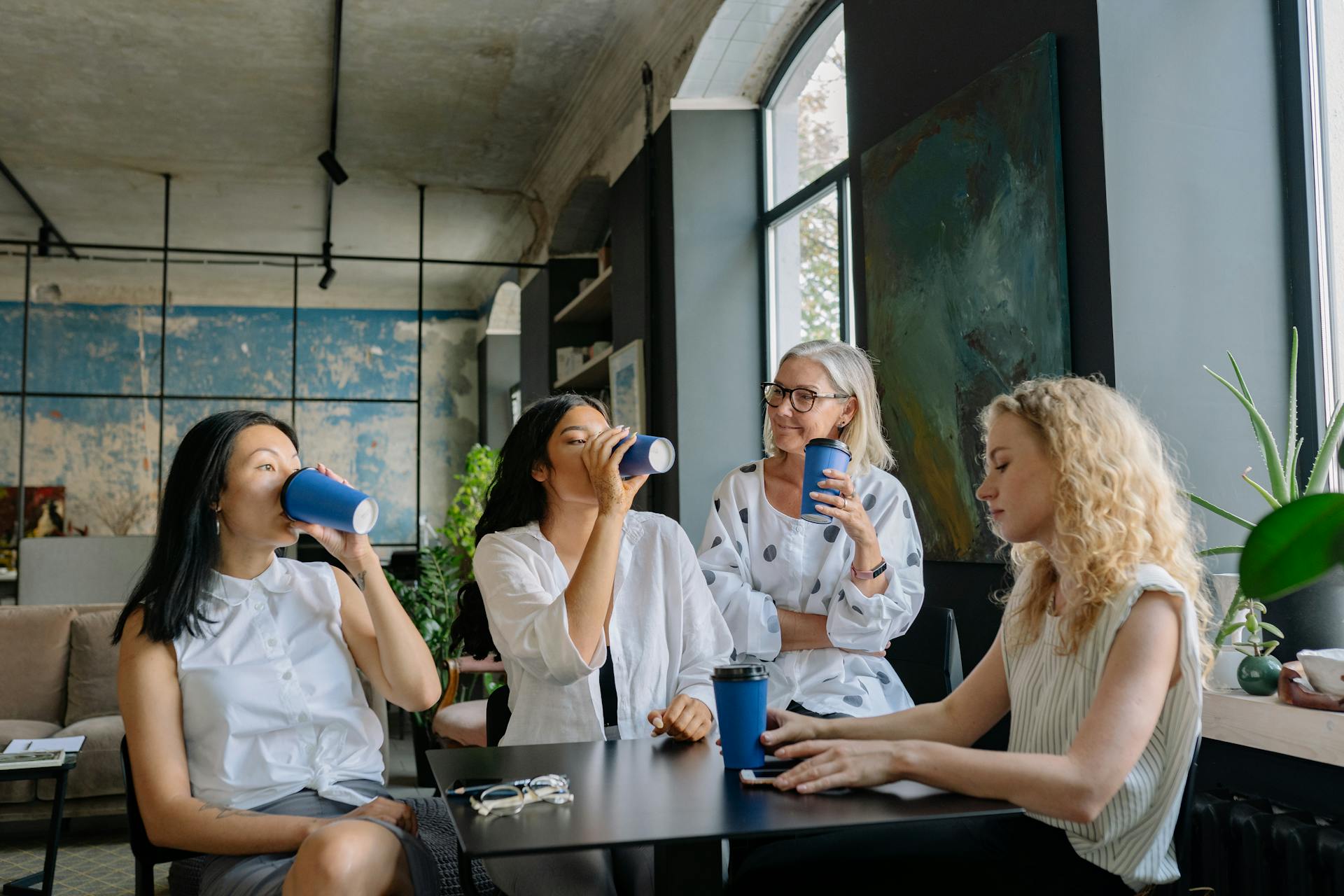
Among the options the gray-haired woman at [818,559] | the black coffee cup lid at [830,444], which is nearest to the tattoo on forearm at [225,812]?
the gray-haired woman at [818,559]

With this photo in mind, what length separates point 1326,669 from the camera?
5.64ft

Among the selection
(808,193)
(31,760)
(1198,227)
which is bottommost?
(31,760)

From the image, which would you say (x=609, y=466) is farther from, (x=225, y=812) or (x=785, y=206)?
(x=785, y=206)

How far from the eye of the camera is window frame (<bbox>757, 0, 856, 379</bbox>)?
13.3 ft

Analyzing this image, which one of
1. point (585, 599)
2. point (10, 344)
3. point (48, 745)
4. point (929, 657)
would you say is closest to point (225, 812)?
point (585, 599)

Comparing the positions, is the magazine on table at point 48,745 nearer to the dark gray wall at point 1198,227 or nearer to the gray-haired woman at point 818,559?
the gray-haired woman at point 818,559

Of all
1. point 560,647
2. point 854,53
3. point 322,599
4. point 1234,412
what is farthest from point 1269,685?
point 854,53

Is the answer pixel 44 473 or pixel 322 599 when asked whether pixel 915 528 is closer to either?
pixel 322 599

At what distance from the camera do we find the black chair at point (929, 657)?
2250 mm

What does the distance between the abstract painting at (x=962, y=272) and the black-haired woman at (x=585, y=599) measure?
1042mm

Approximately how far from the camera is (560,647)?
164 cm

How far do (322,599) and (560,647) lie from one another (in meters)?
0.40

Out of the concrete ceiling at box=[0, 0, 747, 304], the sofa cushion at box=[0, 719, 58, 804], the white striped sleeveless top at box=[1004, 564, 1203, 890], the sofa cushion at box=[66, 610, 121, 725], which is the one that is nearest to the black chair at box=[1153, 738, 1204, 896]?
the white striped sleeveless top at box=[1004, 564, 1203, 890]

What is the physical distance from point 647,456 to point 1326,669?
1153 mm
